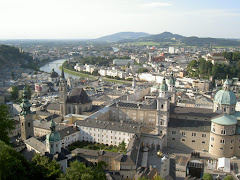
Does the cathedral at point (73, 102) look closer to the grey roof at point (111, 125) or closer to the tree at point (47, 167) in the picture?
the grey roof at point (111, 125)

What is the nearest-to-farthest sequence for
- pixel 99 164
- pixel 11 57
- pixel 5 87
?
pixel 99 164, pixel 5 87, pixel 11 57

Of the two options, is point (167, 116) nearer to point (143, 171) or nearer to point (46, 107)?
point (143, 171)

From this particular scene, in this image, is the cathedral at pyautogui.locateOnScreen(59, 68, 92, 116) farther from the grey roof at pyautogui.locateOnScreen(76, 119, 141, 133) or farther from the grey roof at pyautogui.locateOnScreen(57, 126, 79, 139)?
the grey roof at pyautogui.locateOnScreen(57, 126, 79, 139)

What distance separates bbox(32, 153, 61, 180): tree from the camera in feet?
59.0

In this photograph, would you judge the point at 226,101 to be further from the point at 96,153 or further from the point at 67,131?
the point at 67,131

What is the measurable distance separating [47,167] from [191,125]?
57.7ft

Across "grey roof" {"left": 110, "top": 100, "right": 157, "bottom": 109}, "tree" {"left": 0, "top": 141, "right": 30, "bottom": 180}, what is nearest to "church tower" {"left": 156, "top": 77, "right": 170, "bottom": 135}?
"grey roof" {"left": 110, "top": 100, "right": 157, "bottom": 109}

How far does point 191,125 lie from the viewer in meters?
29.8

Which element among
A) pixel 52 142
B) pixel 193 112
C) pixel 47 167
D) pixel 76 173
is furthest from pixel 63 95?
pixel 76 173

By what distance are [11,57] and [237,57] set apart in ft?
271

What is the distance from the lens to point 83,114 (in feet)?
125

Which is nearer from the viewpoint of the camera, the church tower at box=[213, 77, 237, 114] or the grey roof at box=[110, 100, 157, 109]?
the church tower at box=[213, 77, 237, 114]

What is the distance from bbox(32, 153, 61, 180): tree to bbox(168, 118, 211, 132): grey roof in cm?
1572

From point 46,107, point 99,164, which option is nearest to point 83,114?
point 46,107
